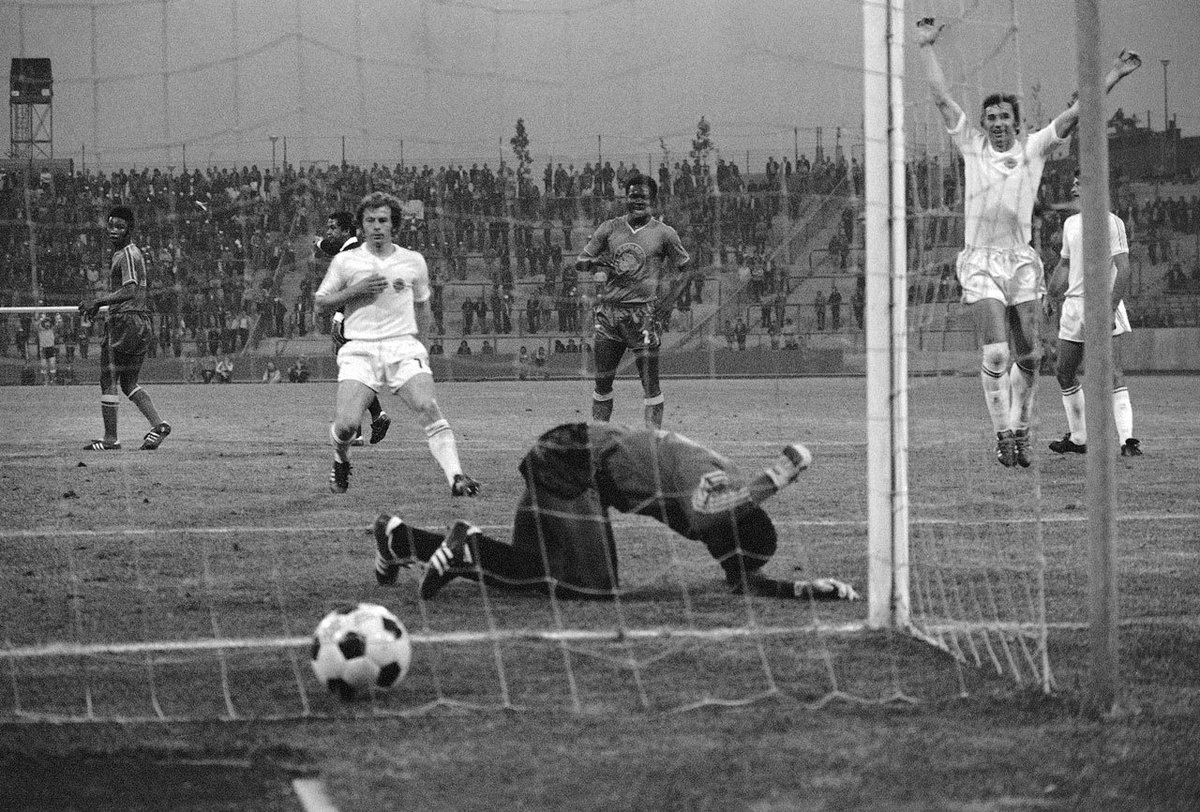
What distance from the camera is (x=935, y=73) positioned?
26.0 feet

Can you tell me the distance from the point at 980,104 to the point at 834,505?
276 cm

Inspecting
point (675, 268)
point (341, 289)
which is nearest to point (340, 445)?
point (341, 289)

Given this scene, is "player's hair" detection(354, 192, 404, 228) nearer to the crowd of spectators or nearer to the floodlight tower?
the crowd of spectators

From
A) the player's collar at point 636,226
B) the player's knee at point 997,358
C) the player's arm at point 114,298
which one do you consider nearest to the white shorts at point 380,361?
the player's collar at point 636,226

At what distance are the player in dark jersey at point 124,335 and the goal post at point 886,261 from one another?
929cm

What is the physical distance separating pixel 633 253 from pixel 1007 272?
329 centimetres

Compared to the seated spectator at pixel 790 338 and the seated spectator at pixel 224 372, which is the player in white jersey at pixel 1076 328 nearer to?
the seated spectator at pixel 790 338

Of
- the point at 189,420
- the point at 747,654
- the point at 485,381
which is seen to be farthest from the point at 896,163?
the point at 485,381

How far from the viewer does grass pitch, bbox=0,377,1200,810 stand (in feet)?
11.9

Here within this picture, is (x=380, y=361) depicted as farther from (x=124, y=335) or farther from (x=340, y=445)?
(x=124, y=335)

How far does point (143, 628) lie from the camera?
18.5 feet

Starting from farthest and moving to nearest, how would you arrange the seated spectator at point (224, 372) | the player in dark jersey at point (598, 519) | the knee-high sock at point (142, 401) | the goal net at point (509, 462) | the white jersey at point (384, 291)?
the seated spectator at point (224, 372)
the knee-high sock at point (142, 401)
the white jersey at point (384, 291)
the player in dark jersey at point (598, 519)
the goal net at point (509, 462)

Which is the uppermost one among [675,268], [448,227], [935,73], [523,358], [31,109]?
[31,109]

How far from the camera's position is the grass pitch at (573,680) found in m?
3.63
